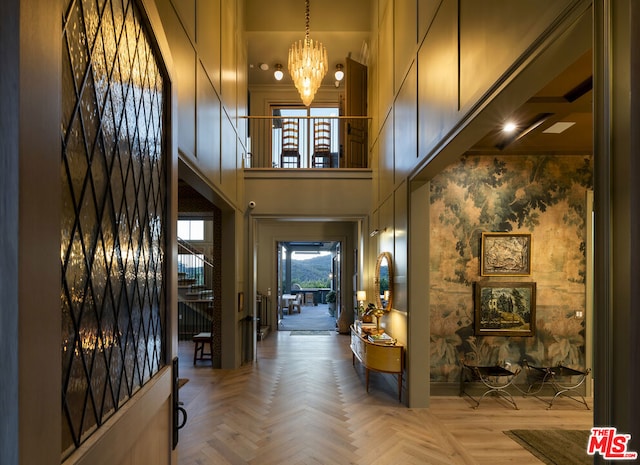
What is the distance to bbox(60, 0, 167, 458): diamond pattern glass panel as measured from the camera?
3.73ft

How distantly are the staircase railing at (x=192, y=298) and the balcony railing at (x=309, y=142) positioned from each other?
3.12 meters

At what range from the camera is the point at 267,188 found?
7.95 m

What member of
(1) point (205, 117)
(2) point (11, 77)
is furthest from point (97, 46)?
(1) point (205, 117)

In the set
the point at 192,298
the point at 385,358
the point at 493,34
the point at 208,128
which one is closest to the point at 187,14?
the point at 208,128

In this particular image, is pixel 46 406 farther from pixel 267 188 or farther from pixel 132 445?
pixel 267 188

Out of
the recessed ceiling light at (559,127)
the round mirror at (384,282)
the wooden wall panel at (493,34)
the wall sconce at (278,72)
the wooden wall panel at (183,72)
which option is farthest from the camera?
the wall sconce at (278,72)

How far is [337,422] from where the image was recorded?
452 centimetres

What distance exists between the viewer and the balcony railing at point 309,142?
8.60m

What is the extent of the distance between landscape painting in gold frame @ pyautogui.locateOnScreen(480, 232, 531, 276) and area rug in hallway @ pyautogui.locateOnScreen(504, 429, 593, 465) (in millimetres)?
1976

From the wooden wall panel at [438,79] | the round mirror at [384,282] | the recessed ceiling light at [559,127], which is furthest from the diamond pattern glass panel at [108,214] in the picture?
the round mirror at [384,282]

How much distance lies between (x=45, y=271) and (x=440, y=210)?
5.20 metres

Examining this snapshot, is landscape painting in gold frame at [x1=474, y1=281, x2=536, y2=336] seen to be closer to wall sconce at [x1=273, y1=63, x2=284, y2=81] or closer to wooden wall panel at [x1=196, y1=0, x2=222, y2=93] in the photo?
wooden wall panel at [x1=196, y1=0, x2=222, y2=93]

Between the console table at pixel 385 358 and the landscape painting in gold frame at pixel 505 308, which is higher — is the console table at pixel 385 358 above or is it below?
below

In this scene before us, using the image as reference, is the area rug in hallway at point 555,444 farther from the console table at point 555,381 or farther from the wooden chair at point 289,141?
the wooden chair at point 289,141
